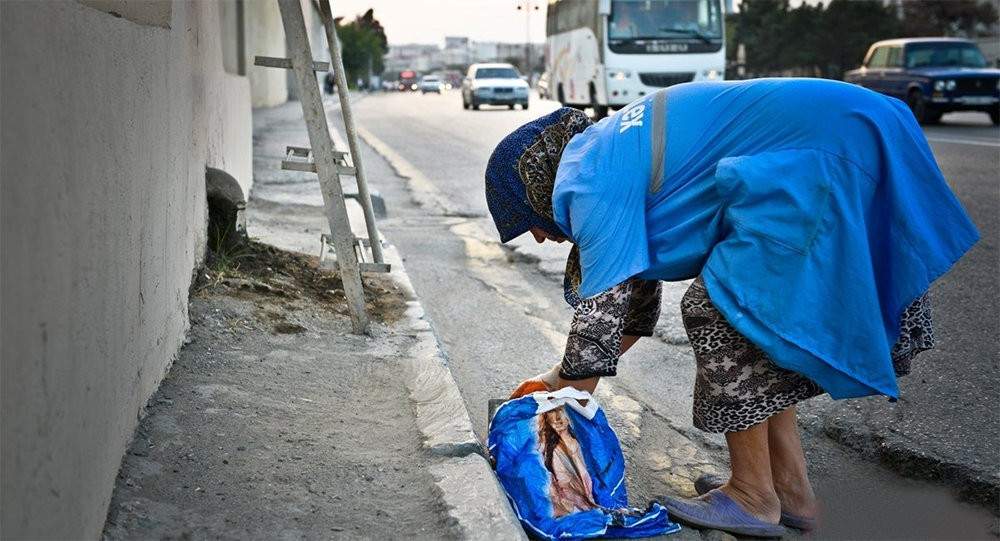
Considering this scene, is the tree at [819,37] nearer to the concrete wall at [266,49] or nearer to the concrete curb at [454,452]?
the concrete wall at [266,49]

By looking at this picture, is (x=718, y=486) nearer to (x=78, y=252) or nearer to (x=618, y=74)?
(x=78, y=252)

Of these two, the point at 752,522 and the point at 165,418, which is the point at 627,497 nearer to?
the point at 752,522

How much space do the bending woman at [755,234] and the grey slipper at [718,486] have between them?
0.35 feet

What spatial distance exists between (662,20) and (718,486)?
17.3m

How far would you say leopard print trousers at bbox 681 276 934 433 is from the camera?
8.82 ft

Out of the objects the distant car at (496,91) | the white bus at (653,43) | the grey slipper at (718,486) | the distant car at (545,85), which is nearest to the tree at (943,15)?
the distant car at (545,85)

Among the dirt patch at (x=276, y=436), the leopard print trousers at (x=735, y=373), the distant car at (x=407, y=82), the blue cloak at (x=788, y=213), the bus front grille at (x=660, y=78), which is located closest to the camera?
the dirt patch at (x=276, y=436)

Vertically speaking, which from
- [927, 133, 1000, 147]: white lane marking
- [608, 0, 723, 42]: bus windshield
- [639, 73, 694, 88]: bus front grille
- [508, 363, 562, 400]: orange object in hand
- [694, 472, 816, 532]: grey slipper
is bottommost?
[694, 472, 816, 532]: grey slipper

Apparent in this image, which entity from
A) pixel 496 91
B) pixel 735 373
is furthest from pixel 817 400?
pixel 496 91

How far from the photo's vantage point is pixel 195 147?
452 centimetres

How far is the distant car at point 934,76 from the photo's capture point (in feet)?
62.5

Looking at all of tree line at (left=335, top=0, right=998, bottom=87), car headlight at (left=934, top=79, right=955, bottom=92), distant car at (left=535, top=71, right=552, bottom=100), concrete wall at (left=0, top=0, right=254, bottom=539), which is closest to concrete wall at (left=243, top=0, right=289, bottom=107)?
distant car at (left=535, top=71, right=552, bottom=100)

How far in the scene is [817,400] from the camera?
12.7 ft

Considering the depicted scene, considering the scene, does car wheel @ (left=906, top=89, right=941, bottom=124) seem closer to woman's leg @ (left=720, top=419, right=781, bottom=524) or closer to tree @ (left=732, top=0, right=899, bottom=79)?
tree @ (left=732, top=0, right=899, bottom=79)
